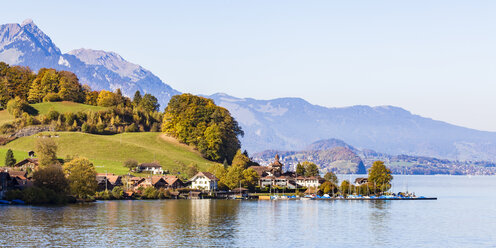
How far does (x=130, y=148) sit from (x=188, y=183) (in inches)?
1094

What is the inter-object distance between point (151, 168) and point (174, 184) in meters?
11.4

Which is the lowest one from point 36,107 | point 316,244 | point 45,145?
point 316,244

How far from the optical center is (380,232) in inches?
3260

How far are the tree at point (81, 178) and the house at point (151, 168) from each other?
104ft

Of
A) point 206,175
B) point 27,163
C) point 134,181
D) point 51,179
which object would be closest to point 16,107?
point 27,163

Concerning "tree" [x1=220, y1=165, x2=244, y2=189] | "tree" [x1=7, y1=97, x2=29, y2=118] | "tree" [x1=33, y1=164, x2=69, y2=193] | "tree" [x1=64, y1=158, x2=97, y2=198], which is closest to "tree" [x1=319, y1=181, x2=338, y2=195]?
"tree" [x1=220, y1=165, x2=244, y2=189]

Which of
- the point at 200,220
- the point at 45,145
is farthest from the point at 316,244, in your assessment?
the point at 45,145

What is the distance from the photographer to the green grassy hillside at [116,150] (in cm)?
15762

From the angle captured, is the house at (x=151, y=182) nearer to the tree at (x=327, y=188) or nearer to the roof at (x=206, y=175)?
the roof at (x=206, y=175)

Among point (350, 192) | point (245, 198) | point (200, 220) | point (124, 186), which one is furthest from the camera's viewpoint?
point (350, 192)

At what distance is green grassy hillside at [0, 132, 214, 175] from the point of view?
158m

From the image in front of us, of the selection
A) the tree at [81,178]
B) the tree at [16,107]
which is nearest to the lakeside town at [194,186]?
the tree at [81,178]

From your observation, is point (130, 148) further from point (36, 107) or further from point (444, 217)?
point (444, 217)

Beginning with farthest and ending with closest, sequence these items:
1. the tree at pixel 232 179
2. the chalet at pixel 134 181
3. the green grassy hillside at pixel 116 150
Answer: the green grassy hillside at pixel 116 150 → the tree at pixel 232 179 → the chalet at pixel 134 181
